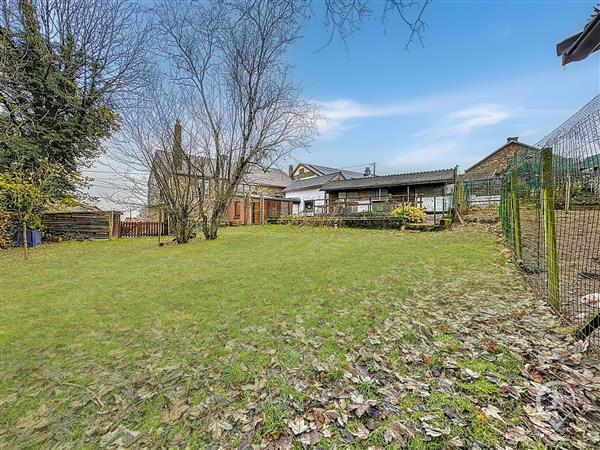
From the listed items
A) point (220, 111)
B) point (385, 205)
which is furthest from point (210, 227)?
point (385, 205)

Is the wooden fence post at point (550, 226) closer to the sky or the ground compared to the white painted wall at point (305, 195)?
closer to the ground

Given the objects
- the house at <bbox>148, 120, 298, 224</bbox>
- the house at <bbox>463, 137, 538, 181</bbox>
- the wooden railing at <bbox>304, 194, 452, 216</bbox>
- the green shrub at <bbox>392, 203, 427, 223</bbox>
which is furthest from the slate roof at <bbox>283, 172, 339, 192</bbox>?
the green shrub at <bbox>392, 203, 427, 223</bbox>

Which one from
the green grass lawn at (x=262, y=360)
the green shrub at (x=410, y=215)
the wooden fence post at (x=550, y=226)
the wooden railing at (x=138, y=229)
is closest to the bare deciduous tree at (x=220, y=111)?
the wooden railing at (x=138, y=229)

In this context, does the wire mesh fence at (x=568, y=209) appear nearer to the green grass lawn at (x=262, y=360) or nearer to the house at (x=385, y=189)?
the green grass lawn at (x=262, y=360)

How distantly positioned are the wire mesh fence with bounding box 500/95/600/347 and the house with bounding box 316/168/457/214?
1100cm

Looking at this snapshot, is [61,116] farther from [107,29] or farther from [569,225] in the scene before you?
[569,225]

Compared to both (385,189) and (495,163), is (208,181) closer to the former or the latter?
(385,189)

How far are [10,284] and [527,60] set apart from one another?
33.9 ft

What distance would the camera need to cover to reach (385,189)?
22484 millimetres

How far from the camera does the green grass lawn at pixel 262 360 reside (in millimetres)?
1843

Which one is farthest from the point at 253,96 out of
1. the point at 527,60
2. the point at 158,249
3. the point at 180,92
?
the point at 527,60

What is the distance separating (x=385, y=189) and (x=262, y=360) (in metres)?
21.4

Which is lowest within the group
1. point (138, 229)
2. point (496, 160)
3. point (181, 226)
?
point (138, 229)

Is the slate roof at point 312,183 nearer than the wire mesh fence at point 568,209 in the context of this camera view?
No
